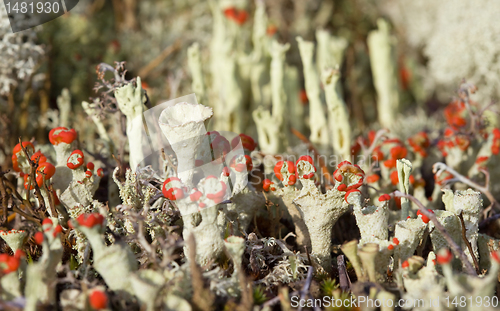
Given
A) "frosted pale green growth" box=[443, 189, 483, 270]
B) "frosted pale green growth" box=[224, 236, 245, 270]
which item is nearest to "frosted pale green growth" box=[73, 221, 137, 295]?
"frosted pale green growth" box=[224, 236, 245, 270]

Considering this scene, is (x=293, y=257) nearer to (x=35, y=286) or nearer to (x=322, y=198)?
(x=322, y=198)

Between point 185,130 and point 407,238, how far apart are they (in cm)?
91

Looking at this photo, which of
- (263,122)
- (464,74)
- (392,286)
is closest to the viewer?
(392,286)

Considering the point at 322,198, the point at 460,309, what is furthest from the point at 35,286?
the point at 460,309

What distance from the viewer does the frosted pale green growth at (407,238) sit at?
1332 mm

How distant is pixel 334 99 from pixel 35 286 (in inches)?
67.1

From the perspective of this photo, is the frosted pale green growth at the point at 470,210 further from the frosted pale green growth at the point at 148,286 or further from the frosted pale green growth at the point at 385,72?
the frosted pale green growth at the point at 385,72

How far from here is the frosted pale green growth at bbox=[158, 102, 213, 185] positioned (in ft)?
4.40

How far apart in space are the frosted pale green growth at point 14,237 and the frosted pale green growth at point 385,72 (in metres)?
2.55

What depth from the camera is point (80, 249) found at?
1.39m

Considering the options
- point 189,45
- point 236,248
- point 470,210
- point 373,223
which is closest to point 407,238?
point 373,223

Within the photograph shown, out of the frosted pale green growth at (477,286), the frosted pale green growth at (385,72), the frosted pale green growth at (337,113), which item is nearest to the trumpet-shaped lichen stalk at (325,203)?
the frosted pale green growth at (477,286)

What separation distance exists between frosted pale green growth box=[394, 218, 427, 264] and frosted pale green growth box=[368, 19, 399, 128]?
1.67 meters

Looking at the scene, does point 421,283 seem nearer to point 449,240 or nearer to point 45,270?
point 449,240
